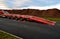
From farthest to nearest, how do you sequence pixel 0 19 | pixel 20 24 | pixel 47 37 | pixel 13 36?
pixel 0 19 → pixel 20 24 → pixel 13 36 → pixel 47 37

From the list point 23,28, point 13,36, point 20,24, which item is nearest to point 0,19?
point 20,24

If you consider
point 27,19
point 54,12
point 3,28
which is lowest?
point 54,12

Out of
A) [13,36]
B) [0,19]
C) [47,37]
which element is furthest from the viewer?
[0,19]

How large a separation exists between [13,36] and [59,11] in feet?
207

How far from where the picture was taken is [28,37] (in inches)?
761

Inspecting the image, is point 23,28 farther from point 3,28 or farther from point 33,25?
point 3,28

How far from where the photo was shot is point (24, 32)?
69.3 ft

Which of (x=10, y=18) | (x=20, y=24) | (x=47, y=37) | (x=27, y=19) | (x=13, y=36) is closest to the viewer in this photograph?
(x=47, y=37)

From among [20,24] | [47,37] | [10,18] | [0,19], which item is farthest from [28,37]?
[0,19]

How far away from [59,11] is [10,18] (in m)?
57.1

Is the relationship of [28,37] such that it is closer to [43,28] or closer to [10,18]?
[43,28]

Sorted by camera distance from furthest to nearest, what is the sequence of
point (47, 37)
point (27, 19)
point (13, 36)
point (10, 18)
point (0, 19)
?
point (0, 19), point (10, 18), point (27, 19), point (13, 36), point (47, 37)

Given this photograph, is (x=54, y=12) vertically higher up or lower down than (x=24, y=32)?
lower down

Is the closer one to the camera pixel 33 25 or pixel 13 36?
pixel 13 36
